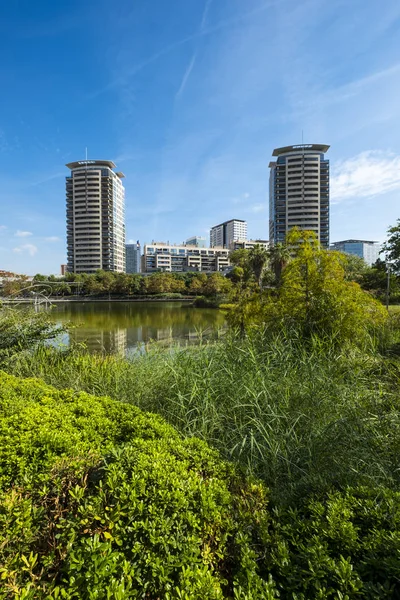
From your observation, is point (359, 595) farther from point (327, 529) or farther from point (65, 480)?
point (65, 480)

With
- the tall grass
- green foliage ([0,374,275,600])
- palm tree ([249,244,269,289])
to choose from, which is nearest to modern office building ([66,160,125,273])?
palm tree ([249,244,269,289])

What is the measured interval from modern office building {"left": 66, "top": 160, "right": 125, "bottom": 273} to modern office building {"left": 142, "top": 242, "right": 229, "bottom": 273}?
654 inches

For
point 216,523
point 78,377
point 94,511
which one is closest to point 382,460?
point 216,523

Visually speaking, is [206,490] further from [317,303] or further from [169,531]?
[317,303]

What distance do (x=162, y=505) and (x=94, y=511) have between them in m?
0.28

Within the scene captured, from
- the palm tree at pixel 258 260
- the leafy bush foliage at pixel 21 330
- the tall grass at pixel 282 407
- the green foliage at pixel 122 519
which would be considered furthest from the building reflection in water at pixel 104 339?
the palm tree at pixel 258 260

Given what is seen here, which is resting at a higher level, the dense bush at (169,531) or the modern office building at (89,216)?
the modern office building at (89,216)

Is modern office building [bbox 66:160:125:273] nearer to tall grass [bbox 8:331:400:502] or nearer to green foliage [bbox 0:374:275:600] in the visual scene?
tall grass [bbox 8:331:400:502]

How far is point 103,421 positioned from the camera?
2.20 metres

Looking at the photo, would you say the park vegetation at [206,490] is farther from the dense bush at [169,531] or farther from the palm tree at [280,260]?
the palm tree at [280,260]

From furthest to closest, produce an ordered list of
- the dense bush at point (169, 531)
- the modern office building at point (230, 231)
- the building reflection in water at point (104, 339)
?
the modern office building at point (230, 231), the building reflection in water at point (104, 339), the dense bush at point (169, 531)

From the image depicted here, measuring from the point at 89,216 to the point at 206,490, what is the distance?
89777mm

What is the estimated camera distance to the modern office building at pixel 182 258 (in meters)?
98.6

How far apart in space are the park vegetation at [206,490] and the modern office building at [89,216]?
8451 centimetres
